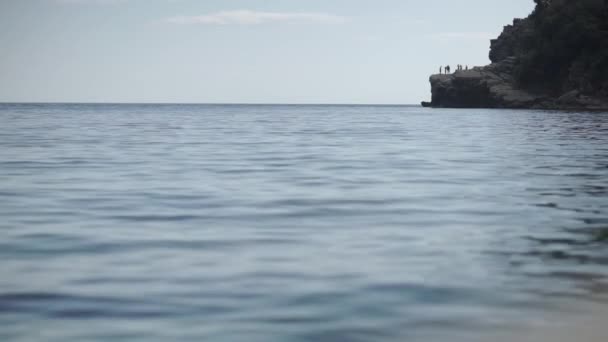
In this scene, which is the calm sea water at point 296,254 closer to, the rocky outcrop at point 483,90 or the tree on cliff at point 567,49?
the tree on cliff at point 567,49

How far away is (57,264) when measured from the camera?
711 cm

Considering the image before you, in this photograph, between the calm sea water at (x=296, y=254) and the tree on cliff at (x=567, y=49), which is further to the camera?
the tree on cliff at (x=567, y=49)

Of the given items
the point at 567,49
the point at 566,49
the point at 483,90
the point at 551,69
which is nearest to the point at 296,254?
the point at 566,49

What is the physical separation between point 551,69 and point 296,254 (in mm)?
105052

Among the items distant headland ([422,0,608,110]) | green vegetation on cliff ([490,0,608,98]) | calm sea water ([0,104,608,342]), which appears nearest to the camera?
calm sea water ([0,104,608,342])

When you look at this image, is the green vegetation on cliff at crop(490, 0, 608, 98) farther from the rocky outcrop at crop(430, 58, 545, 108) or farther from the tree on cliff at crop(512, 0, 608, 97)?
the rocky outcrop at crop(430, 58, 545, 108)

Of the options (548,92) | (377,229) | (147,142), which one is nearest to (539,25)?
(548,92)

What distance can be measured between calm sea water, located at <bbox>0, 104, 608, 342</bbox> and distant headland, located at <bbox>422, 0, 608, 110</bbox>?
281 feet

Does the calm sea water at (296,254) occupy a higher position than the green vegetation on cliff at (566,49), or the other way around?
the green vegetation on cliff at (566,49)

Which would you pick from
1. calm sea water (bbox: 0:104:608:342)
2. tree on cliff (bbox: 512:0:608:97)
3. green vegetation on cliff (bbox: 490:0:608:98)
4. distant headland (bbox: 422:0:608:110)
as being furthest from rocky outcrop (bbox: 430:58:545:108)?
calm sea water (bbox: 0:104:608:342)

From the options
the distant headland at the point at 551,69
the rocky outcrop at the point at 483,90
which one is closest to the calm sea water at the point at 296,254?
the distant headland at the point at 551,69

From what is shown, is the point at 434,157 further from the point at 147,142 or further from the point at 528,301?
the point at 528,301

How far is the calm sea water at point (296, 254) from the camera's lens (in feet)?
17.2

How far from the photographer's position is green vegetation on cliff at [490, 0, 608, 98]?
96688mm
